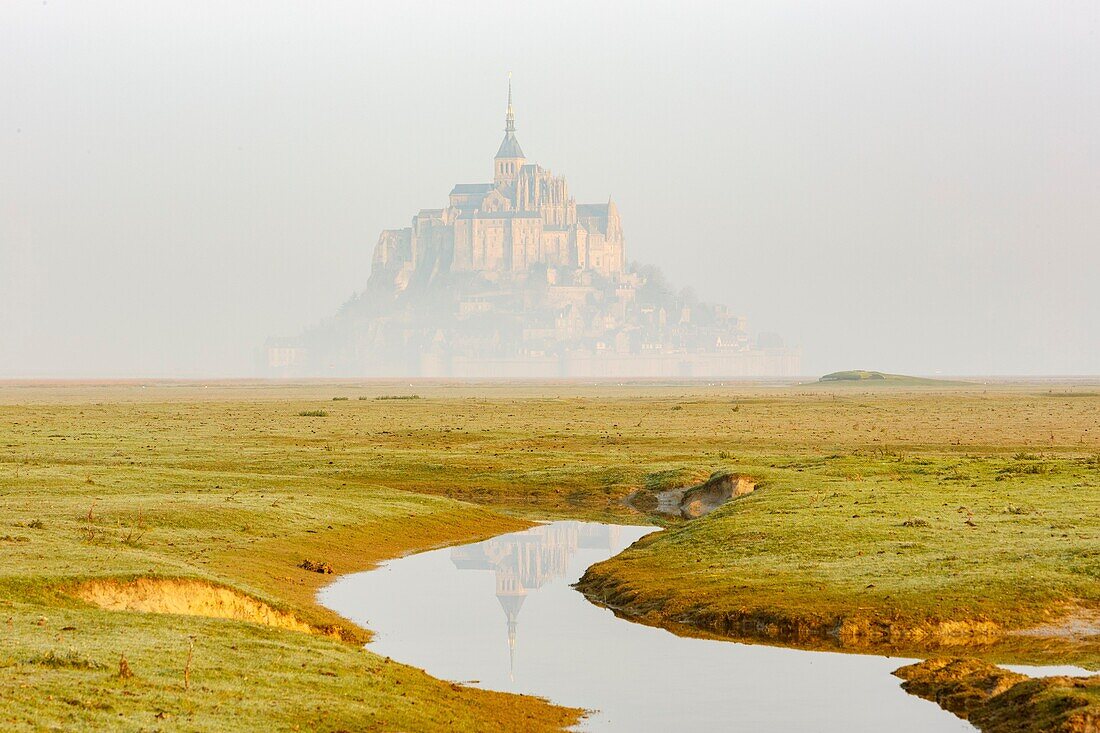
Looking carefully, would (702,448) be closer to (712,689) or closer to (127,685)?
(712,689)

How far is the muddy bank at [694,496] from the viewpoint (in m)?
46.3

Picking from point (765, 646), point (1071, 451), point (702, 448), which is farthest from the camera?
point (702, 448)

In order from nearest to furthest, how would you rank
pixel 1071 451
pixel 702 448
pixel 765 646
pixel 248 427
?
pixel 765 646
pixel 1071 451
pixel 702 448
pixel 248 427

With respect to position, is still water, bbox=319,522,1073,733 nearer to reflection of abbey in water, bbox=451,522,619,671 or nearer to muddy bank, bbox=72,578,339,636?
reflection of abbey in water, bbox=451,522,619,671

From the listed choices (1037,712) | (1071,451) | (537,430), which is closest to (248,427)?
(537,430)

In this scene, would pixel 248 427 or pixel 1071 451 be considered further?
pixel 248 427

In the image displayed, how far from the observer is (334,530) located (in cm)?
3772

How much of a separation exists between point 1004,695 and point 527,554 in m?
19.6

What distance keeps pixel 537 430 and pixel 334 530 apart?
152 feet

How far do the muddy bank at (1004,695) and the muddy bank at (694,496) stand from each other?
2404 centimetres

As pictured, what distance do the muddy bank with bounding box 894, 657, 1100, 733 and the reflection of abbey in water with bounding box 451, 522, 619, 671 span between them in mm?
8937

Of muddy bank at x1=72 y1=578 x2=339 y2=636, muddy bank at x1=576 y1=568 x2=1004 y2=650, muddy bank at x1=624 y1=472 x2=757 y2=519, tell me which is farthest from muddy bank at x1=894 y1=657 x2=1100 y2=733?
muddy bank at x1=624 y1=472 x2=757 y2=519

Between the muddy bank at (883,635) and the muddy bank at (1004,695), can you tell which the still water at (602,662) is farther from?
the muddy bank at (883,635)

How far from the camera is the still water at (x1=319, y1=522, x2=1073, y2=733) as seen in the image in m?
19.4
